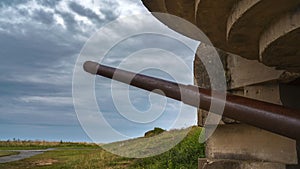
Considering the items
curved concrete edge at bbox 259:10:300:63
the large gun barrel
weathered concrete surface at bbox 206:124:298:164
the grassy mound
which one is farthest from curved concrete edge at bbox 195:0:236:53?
the grassy mound

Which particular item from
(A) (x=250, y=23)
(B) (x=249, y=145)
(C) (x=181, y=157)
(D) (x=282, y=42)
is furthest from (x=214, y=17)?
(C) (x=181, y=157)

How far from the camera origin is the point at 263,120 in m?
1.20

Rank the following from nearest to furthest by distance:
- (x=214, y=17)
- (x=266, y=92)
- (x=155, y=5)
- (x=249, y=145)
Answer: (x=214, y=17)
(x=155, y=5)
(x=266, y=92)
(x=249, y=145)

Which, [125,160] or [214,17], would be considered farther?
[125,160]

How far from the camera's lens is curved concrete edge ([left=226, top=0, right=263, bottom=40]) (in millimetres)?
1089

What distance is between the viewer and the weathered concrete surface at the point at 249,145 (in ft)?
6.21

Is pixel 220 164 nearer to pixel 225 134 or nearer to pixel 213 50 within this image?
pixel 225 134

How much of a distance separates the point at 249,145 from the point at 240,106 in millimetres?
924

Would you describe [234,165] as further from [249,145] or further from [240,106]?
[240,106]

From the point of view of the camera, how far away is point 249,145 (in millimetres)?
2094

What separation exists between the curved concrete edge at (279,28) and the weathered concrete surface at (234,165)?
86cm

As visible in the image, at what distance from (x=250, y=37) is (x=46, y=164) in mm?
7995

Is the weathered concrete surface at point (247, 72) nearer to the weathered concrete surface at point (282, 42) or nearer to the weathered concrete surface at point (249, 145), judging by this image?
the weathered concrete surface at point (249, 145)

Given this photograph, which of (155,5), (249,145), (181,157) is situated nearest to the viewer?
(155,5)
